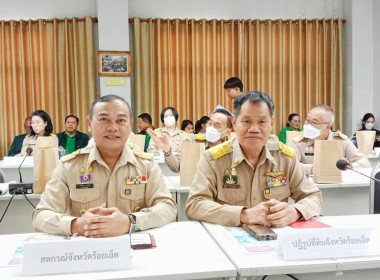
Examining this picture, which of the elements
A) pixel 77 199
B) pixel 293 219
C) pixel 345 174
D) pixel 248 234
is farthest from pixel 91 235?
pixel 345 174

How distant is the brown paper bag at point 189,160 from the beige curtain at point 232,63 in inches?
156

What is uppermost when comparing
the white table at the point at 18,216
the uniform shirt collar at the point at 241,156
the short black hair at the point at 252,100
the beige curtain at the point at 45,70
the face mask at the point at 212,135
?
the beige curtain at the point at 45,70

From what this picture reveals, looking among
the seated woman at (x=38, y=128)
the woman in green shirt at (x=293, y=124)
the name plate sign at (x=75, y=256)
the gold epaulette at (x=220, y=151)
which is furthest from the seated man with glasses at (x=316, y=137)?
the woman in green shirt at (x=293, y=124)

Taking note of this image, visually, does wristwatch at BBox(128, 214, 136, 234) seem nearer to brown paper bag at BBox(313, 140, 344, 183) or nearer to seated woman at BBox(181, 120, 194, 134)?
brown paper bag at BBox(313, 140, 344, 183)

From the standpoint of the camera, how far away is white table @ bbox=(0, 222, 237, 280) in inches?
41.8

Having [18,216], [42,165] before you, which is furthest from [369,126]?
[18,216]

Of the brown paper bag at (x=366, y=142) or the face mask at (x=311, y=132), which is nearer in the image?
the face mask at (x=311, y=132)

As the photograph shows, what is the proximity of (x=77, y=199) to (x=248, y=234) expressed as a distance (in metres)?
0.78

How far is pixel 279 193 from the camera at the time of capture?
5.71 ft

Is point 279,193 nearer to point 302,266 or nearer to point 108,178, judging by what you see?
point 302,266

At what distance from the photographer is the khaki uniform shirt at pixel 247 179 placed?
1709mm

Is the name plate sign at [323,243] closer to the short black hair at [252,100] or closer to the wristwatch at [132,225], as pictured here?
the wristwatch at [132,225]

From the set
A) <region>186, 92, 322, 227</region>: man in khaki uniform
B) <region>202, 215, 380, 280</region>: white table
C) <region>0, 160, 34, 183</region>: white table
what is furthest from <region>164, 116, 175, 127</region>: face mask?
<region>202, 215, 380, 280</region>: white table

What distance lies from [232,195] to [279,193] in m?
0.22
